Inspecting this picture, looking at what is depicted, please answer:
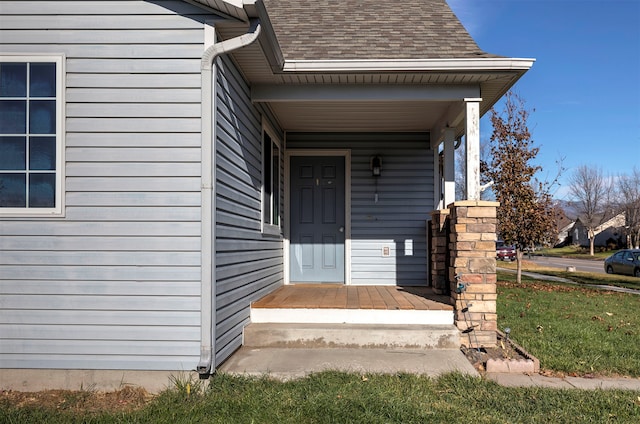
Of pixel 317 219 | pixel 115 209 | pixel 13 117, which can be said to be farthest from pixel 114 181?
pixel 317 219

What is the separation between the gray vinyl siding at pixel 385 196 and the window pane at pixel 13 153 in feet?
13.3

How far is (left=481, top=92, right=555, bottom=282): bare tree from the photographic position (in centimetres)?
1196

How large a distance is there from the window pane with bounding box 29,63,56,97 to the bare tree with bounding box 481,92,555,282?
35.3ft

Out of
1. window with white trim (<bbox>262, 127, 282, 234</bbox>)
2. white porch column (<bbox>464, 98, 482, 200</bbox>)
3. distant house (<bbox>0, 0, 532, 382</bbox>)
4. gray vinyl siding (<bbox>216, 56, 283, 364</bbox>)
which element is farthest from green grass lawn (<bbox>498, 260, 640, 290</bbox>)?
distant house (<bbox>0, 0, 532, 382</bbox>)

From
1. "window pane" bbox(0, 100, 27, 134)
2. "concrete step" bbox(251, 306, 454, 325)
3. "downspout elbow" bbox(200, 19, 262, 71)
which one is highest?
"downspout elbow" bbox(200, 19, 262, 71)

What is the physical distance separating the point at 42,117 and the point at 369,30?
375 centimetres

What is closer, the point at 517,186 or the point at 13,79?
the point at 13,79

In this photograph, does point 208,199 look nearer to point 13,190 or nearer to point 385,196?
point 13,190

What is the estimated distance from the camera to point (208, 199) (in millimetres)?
3578

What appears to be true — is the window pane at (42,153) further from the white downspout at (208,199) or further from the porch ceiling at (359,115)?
the porch ceiling at (359,115)

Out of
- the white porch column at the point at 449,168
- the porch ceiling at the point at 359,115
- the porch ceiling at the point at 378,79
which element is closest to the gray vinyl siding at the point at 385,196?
the porch ceiling at the point at 359,115

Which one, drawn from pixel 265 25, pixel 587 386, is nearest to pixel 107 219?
pixel 265 25

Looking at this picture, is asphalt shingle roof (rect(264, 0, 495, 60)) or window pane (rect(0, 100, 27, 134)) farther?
asphalt shingle roof (rect(264, 0, 495, 60))

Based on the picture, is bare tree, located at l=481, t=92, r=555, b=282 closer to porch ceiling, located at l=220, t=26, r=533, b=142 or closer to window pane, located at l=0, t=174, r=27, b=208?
porch ceiling, located at l=220, t=26, r=533, b=142
